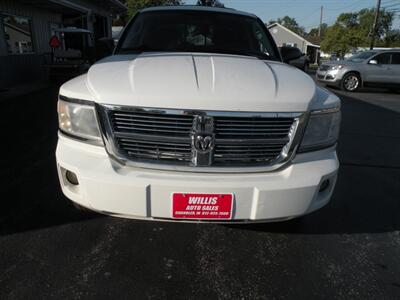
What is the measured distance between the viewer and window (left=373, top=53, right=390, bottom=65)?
13101 millimetres

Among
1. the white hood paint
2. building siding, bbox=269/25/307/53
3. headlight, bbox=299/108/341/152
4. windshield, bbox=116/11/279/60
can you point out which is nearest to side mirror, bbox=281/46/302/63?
windshield, bbox=116/11/279/60

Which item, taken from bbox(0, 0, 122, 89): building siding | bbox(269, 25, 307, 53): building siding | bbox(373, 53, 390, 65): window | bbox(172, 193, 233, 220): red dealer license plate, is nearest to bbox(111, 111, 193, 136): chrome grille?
bbox(172, 193, 233, 220): red dealer license plate

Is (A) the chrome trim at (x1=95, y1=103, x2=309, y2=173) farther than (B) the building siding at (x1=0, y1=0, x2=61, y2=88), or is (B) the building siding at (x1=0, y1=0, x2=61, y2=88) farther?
(B) the building siding at (x1=0, y1=0, x2=61, y2=88)

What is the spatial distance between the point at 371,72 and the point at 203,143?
1314 cm

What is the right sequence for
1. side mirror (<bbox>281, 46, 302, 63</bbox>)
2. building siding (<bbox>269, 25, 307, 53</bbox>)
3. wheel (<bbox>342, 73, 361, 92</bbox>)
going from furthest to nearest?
building siding (<bbox>269, 25, 307, 53</bbox>) < wheel (<bbox>342, 73, 361, 92</bbox>) < side mirror (<bbox>281, 46, 302, 63</bbox>)

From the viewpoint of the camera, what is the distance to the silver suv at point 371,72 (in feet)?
42.4

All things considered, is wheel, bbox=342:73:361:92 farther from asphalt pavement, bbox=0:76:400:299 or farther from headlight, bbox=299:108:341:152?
headlight, bbox=299:108:341:152

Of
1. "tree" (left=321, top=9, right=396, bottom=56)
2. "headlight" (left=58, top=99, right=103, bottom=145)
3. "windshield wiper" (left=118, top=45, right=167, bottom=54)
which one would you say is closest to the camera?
"headlight" (left=58, top=99, right=103, bottom=145)

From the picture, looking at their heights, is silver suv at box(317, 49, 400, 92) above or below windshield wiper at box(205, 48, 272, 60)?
below

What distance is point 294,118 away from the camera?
2.00 metres

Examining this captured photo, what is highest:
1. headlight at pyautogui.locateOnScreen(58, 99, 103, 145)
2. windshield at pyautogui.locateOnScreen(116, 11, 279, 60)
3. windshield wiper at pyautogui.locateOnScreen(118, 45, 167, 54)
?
windshield at pyautogui.locateOnScreen(116, 11, 279, 60)

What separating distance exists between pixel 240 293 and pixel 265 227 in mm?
798

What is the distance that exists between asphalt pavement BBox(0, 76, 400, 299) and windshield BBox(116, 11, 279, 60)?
63.3 inches

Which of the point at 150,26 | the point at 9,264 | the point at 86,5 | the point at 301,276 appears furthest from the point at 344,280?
the point at 86,5
